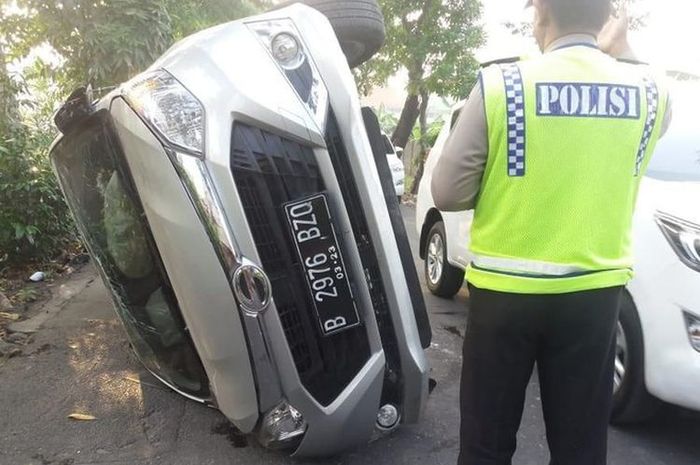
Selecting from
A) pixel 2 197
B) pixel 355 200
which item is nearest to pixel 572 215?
pixel 355 200

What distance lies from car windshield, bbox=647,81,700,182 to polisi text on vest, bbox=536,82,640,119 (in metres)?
1.78

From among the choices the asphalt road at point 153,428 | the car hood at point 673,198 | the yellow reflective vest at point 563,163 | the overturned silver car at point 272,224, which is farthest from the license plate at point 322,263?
the car hood at point 673,198

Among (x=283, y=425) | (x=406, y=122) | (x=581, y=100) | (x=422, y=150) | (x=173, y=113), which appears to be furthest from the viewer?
(x=422, y=150)

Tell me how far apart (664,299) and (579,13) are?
4.84ft

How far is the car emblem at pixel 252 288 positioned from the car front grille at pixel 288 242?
0.13ft

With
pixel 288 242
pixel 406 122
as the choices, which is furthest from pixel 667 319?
pixel 406 122

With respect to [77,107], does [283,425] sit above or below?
below

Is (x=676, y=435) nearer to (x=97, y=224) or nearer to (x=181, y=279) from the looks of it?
(x=181, y=279)

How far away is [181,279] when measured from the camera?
2068mm

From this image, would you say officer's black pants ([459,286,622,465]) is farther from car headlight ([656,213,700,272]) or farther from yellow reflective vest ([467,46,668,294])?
car headlight ([656,213,700,272])

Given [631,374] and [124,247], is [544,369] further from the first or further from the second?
[124,247]

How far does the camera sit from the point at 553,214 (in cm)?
160

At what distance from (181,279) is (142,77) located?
742 millimetres

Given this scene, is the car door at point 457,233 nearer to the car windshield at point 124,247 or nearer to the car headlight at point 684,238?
the car headlight at point 684,238
